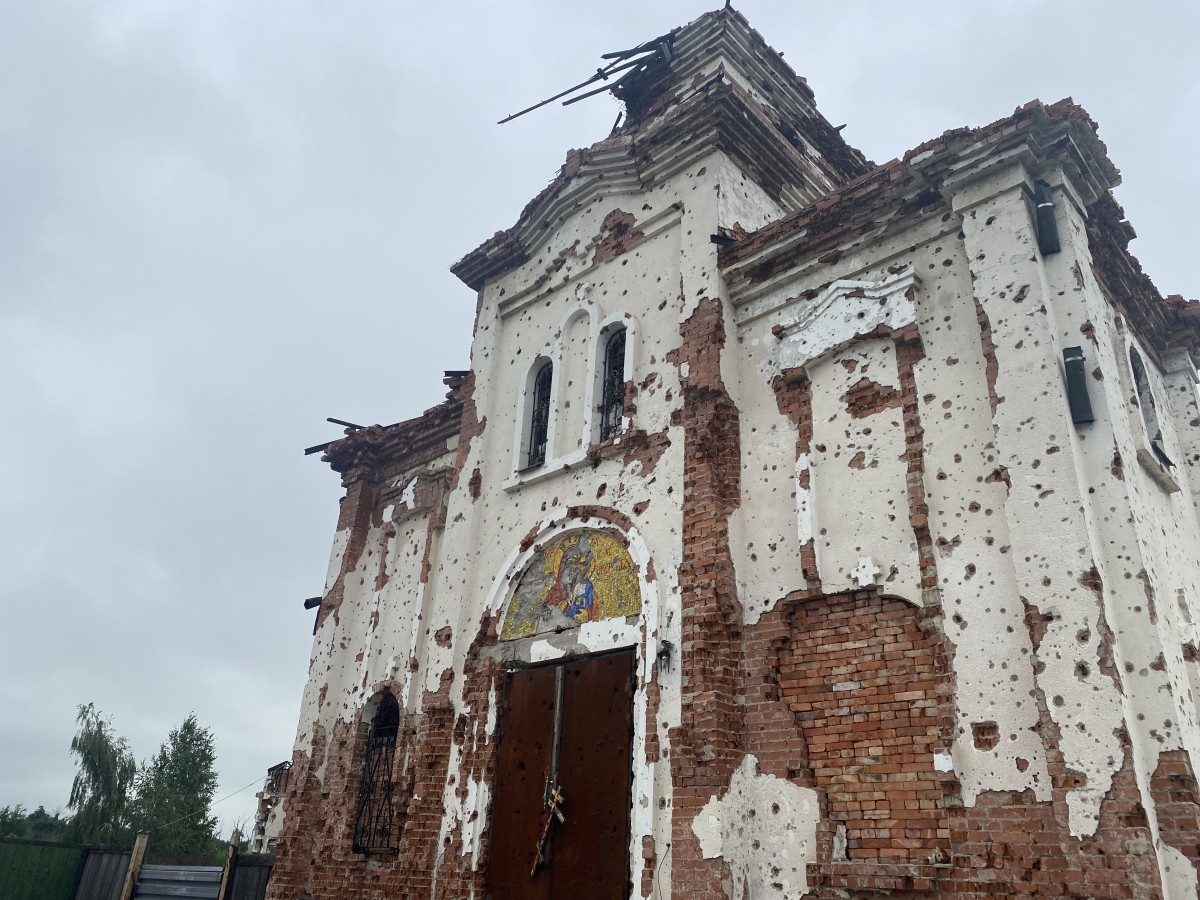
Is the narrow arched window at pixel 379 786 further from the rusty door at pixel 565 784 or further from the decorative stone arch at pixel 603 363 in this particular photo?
the decorative stone arch at pixel 603 363

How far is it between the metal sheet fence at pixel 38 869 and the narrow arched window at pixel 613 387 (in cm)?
1132

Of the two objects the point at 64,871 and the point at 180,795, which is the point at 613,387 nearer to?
the point at 64,871

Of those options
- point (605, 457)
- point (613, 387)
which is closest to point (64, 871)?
point (605, 457)

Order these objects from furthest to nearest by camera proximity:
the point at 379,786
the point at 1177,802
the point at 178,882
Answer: the point at 178,882 < the point at 379,786 < the point at 1177,802

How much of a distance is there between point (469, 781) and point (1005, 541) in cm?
592

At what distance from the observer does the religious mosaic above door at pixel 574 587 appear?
28.9 feet

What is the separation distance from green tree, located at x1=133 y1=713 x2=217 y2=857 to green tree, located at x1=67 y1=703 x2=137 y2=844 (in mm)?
1282

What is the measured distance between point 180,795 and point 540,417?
109ft

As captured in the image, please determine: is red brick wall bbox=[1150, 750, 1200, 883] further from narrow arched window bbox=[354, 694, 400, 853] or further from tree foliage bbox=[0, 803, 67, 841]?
tree foliage bbox=[0, 803, 67, 841]

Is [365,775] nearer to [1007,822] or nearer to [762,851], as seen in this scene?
[762,851]

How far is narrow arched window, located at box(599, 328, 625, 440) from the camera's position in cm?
996

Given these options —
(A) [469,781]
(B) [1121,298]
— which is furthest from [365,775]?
(B) [1121,298]

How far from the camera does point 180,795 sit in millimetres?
35875

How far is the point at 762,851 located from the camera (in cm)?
698
